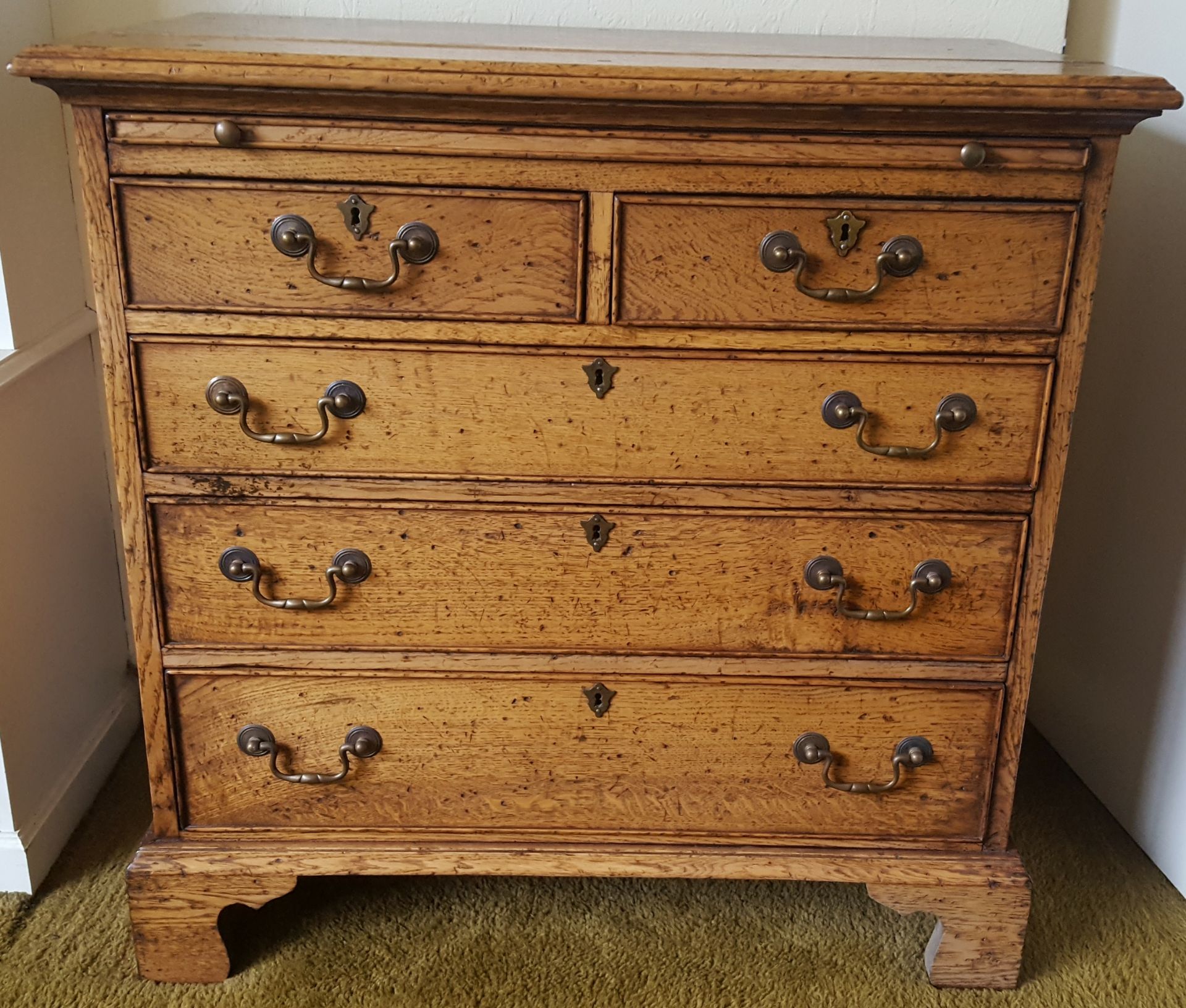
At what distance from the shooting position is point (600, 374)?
1231 mm

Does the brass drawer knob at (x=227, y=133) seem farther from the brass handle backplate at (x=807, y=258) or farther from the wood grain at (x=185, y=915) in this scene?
the wood grain at (x=185, y=915)

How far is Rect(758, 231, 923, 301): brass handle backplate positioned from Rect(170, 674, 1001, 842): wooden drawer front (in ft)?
1.56

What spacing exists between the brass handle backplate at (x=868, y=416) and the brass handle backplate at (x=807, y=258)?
0.12 metres

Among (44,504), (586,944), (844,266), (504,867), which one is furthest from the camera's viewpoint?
(44,504)

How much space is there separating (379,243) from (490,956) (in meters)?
0.93

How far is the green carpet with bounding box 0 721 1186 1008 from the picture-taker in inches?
56.3

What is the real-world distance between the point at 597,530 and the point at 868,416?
33cm

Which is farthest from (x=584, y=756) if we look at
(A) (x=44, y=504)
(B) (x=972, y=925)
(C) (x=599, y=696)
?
(A) (x=44, y=504)

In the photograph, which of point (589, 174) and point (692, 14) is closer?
point (589, 174)

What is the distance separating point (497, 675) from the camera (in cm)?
135

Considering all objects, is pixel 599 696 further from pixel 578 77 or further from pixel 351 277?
pixel 578 77

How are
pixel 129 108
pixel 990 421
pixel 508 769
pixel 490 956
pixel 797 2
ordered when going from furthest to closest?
pixel 797 2
pixel 490 956
pixel 508 769
pixel 990 421
pixel 129 108

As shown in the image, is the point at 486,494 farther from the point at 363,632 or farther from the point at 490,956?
the point at 490,956

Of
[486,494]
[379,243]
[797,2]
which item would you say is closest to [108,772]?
[486,494]
